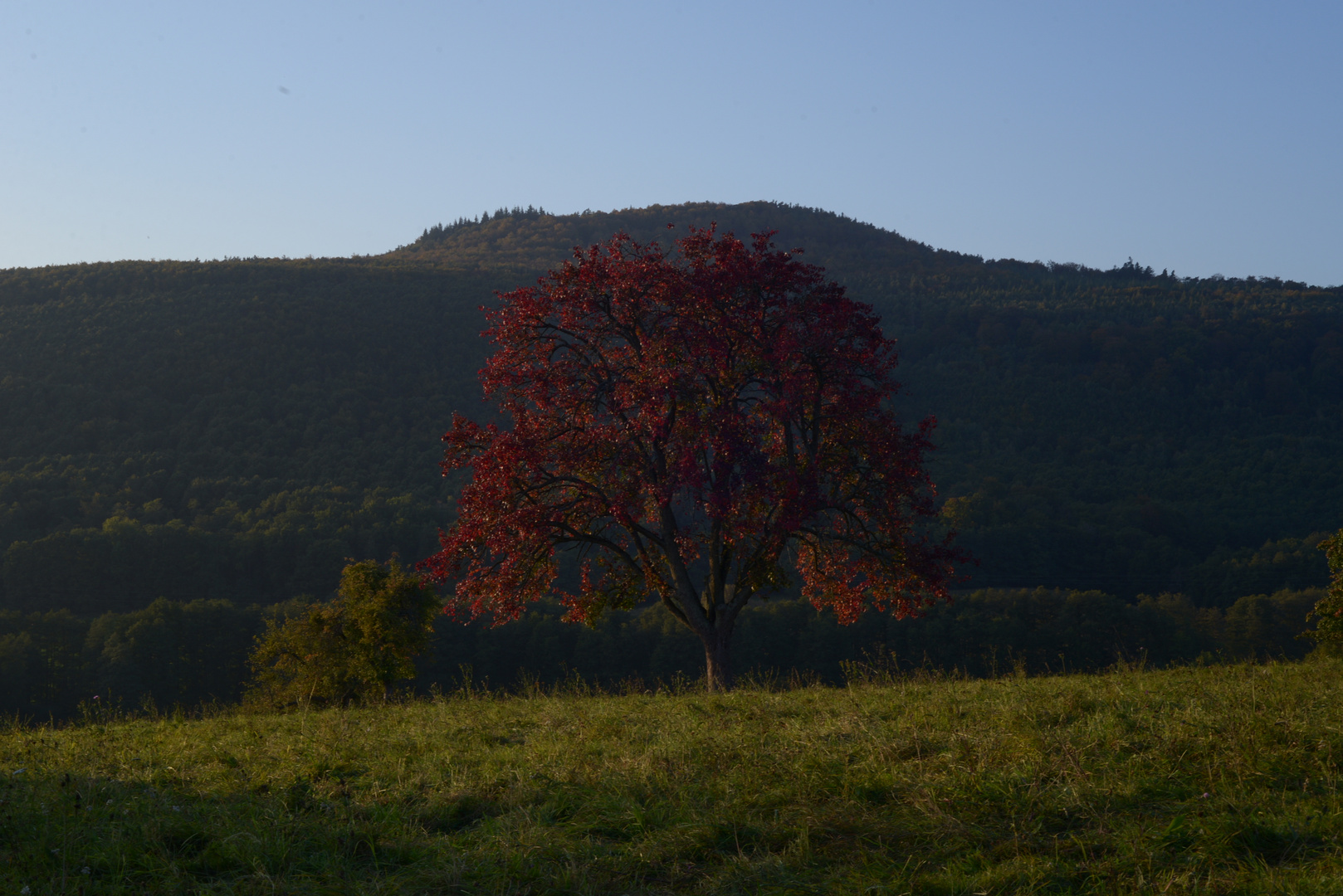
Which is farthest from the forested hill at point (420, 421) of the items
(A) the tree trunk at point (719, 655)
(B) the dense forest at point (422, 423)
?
(A) the tree trunk at point (719, 655)

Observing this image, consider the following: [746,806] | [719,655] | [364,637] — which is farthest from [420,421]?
[746,806]

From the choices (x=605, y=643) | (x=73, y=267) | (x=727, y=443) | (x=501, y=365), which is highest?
(x=73, y=267)

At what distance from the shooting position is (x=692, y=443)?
39.1ft

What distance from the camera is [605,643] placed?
65.8 m

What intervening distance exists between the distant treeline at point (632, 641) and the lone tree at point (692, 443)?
35.1 meters

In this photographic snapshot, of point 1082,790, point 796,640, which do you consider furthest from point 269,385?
point 1082,790

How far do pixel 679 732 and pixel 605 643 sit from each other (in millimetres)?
59295

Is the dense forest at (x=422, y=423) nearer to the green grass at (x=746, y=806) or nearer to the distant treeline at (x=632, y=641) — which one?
the distant treeline at (x=632, y=641)

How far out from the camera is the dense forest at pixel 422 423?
77188mm

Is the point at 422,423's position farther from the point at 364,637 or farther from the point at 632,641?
the point at 364,637

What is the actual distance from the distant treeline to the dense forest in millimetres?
7499

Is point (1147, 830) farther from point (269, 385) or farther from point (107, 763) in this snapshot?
point (269, 385)

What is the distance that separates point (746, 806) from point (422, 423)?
107 metres

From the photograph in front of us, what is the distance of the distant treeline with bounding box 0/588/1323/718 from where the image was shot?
165 ft
